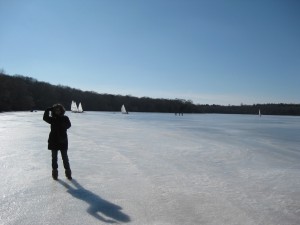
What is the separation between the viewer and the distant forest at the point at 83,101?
79.5 m

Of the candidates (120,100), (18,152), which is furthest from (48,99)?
(18,152)

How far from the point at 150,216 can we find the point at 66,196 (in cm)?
153

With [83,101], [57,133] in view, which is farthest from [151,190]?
[83,101]

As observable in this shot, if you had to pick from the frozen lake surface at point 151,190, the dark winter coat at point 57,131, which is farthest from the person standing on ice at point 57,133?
the frozen lake surface at point 151,190

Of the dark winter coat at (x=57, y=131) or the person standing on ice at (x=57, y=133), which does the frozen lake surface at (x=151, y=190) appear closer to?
the person standing on ice at (x=57, y=133)

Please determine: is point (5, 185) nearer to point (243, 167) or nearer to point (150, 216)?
point (150, 216)

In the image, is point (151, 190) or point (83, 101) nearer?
point (151, 190)

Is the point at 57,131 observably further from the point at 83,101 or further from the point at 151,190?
the point at 83,101

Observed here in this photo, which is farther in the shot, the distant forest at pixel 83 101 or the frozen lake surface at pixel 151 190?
the distant forest at pixel 83 101

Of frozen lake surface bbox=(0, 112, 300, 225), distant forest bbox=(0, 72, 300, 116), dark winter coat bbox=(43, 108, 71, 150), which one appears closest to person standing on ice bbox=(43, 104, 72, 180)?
dark winter coat bbox=(43, 108, 71, 150)

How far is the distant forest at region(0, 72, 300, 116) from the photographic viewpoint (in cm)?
7953

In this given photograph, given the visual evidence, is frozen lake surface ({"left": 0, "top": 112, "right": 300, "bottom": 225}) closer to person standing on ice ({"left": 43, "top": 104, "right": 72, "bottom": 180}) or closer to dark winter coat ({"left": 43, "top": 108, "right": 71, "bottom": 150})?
person standing on ice ({"left": 43, "top": 104, "right": 72, "bottom": 180})

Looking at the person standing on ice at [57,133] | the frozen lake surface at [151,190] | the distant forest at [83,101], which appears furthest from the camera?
the distant forest at [83,101]

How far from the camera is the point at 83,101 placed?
5094 inches
